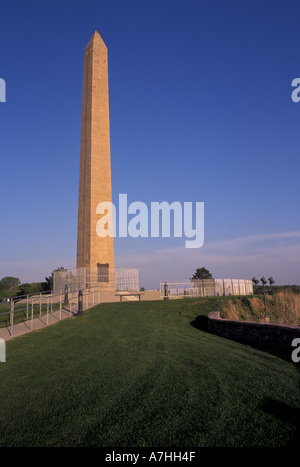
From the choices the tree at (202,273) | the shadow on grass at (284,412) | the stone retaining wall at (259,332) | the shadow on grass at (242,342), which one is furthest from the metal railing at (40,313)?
the tree at (202,273)

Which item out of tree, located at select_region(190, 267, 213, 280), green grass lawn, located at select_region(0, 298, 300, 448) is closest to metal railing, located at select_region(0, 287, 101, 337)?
green grass lawn, located at select_region(0, 298, 300, 448)

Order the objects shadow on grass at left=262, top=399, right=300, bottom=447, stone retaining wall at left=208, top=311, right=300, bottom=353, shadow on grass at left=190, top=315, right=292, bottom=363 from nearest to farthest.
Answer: shadow on grass at left=262, top=399, right=300, bottom=447
shadow on grass at left=190, top=315, right=292, bottom=363
stone retaining wall at left=208, top=311, right=300, bottom=353

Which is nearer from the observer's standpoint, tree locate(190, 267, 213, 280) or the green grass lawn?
the green grass lawn

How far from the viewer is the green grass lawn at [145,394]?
404cm

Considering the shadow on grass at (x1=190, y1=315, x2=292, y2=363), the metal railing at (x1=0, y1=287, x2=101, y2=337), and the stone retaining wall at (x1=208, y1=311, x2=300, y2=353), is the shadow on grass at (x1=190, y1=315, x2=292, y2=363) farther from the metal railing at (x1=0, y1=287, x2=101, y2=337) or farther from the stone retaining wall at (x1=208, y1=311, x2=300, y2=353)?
the metal railing at (x1=0, y1=287, x2=101, y2=337)

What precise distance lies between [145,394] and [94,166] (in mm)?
25426

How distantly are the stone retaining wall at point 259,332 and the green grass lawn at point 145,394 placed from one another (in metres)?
0.61

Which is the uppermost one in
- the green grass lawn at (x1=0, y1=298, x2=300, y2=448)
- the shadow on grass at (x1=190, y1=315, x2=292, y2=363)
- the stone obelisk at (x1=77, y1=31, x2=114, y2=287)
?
the stone obelisk at (x1=77, y1=31, x2=114, y2=287)

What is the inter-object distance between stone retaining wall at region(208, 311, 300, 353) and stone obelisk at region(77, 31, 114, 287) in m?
16.2

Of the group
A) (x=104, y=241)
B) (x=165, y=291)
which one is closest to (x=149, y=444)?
(x=165, y=291)

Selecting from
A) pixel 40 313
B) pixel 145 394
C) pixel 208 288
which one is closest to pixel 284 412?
pixel 145 394

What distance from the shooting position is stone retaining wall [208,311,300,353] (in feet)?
28.9

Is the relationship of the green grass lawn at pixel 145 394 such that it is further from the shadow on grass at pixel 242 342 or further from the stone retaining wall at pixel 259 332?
the stone retaining wall at pixel 259 332

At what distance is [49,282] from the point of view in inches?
1619
